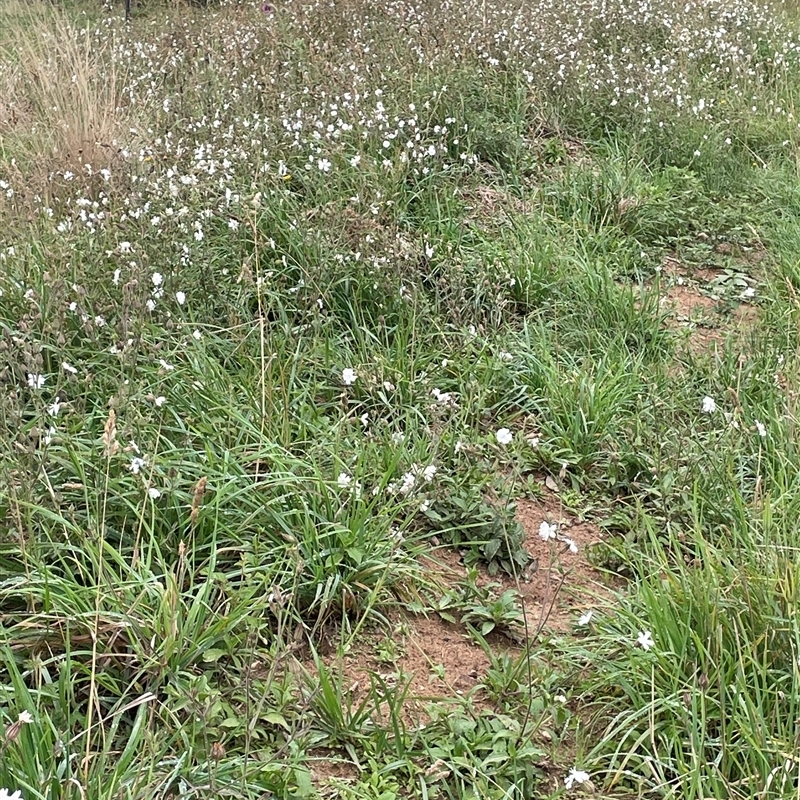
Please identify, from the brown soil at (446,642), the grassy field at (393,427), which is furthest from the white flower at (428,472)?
the brown soil at (446,642)

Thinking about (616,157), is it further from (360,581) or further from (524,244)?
(360,581)

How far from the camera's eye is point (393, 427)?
3072 millimetres

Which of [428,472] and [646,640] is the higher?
[428,472]

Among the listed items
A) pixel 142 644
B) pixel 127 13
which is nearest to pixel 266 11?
pixel 127 13

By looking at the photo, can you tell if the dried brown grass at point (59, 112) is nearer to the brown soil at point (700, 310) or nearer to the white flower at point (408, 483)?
the white flower at point (408, 483)

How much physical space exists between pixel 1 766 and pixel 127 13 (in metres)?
9.28

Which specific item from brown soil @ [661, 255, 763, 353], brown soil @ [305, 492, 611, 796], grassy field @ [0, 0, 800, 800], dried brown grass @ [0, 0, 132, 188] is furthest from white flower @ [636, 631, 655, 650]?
dried brown grass @ [0, 0, 132, 188]

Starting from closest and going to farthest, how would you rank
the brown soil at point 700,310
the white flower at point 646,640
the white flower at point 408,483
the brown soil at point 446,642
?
1. the white flower at point 646,640
2. the brown soil at point 446,642
3. the white flower at point 408,483
4. the brown soil at point 700,310

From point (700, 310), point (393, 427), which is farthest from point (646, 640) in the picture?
point (700, 310)

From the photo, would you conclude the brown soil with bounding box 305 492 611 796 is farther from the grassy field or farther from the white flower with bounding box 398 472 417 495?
the white flower with bounding box 398 472 417 495

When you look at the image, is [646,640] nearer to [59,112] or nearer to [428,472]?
[428,472]

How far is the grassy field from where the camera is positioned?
1983 millimetres

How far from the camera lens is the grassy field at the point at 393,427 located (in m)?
1.98

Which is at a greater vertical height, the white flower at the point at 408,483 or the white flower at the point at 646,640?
the white flower at the point at 408,483
